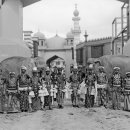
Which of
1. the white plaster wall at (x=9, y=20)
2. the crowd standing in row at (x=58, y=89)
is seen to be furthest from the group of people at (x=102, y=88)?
the white plaster wall at (x=9, y=20)

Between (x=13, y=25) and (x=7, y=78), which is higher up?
(x=13, y=25)

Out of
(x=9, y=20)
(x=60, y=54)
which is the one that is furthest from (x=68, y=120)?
(x=60, y=54)

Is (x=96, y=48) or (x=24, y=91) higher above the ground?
(x=96, y=48)

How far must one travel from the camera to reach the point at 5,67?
8016 mm

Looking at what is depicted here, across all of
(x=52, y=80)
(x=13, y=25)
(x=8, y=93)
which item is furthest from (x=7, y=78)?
(x=13, y=25)

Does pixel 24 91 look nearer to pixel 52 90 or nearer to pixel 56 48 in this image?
pixel 52 90

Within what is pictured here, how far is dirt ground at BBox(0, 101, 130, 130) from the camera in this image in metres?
5.47

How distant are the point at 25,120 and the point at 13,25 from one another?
4.44 m

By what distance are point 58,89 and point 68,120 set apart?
2082 millimetres

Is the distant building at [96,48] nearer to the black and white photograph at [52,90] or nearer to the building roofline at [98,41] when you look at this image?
the building roofline at [98,41]

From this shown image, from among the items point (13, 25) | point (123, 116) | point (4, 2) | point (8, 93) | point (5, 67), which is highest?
point (4, 2)

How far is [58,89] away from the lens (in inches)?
317

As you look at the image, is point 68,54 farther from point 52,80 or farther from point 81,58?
point 52,80

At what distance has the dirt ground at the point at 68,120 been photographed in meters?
5.47
